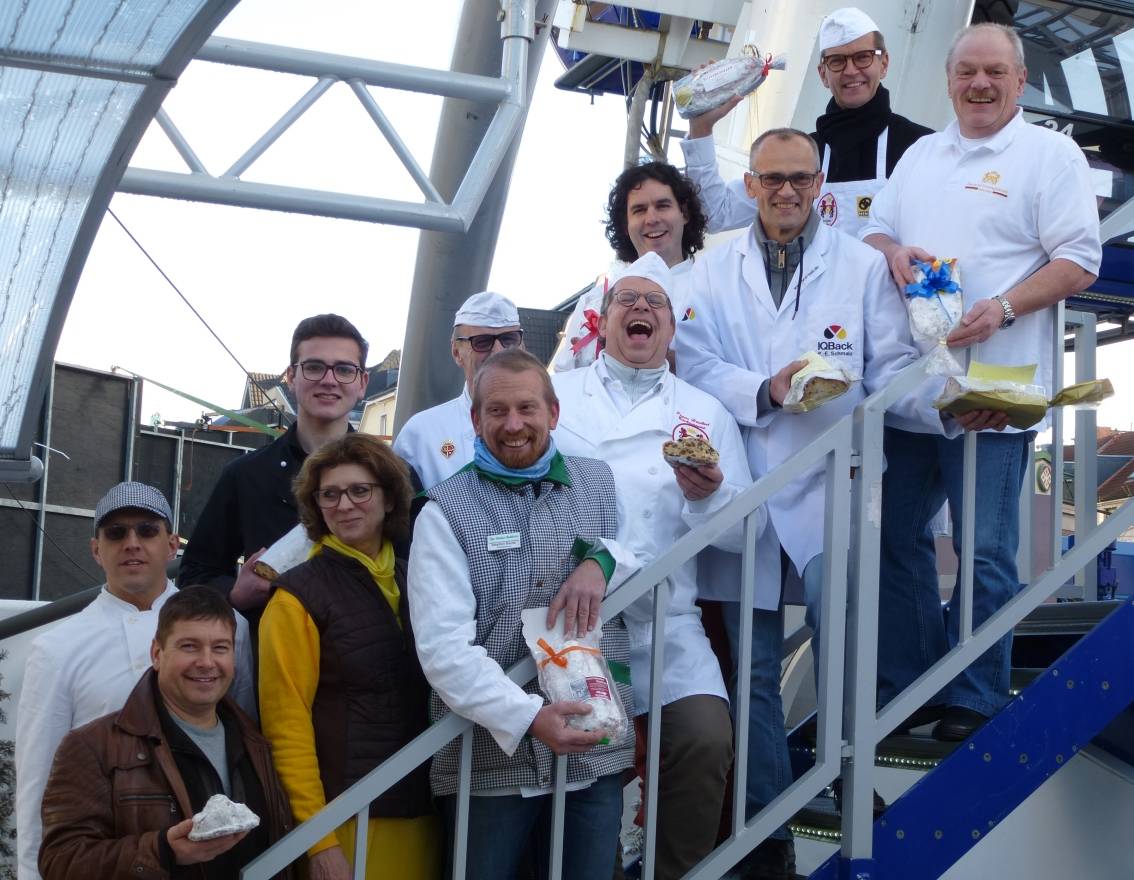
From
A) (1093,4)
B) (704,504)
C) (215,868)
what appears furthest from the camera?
(1093,4)

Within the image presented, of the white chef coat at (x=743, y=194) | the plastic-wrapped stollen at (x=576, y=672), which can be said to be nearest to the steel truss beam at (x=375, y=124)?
the white chef coat at (x=743, y=194)

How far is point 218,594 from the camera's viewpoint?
10.3 feet

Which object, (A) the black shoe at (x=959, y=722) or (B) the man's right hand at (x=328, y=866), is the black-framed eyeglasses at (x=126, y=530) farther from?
(A) the black shoe at (x=959, y=722)

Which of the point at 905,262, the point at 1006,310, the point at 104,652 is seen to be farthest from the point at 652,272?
the point at 104,652

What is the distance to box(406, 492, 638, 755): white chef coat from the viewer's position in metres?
2.93

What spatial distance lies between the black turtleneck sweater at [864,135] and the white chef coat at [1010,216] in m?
0.57

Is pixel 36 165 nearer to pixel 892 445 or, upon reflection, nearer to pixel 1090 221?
pixel 892 445

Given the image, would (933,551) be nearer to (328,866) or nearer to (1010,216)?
(1010,216)

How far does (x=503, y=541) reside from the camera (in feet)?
10.2

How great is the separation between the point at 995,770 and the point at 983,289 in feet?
4.09

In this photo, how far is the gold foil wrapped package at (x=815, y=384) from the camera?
11.4 feet

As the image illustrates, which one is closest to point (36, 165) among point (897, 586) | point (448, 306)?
point (897, 586)

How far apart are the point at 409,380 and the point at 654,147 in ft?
13.5

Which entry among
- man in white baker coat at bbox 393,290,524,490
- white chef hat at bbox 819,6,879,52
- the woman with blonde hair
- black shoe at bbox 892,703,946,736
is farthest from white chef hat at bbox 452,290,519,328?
black shoe at bbox 892,703,946,736
